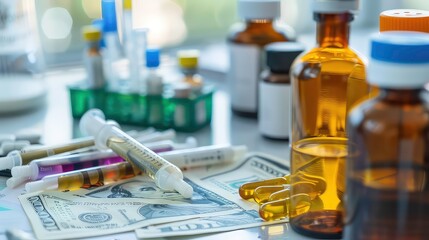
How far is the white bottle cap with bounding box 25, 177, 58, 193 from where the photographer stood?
706 mm

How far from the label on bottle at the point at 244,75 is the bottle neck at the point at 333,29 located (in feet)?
1.03

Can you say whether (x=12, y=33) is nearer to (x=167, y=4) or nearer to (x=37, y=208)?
(x=37, y=208)

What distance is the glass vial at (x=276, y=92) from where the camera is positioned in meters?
0.88

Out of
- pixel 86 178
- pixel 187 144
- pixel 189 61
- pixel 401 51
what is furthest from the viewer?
pixel 189 61

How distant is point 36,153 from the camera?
78 cm

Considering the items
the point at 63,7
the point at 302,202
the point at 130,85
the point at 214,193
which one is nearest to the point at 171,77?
the point at 130,85

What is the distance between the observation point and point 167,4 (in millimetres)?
1486

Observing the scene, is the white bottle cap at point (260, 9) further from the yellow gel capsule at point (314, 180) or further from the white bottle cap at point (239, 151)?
the yellow gel capsule at point (314, 180)

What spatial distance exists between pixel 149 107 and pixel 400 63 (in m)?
0.50

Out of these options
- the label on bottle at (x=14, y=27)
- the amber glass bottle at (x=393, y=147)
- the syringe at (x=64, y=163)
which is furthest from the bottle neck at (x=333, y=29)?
the label on bottle at (x=14, y=27)

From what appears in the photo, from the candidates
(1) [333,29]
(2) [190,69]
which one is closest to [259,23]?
(2) [190,69]

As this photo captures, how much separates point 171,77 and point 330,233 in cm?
61

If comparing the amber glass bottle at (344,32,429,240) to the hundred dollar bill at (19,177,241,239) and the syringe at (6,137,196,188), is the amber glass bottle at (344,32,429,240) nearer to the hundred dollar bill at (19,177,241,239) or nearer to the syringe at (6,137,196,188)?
the hundred dollar bill at (19,177,241,239)

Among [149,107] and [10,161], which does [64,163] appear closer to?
[10,161]
